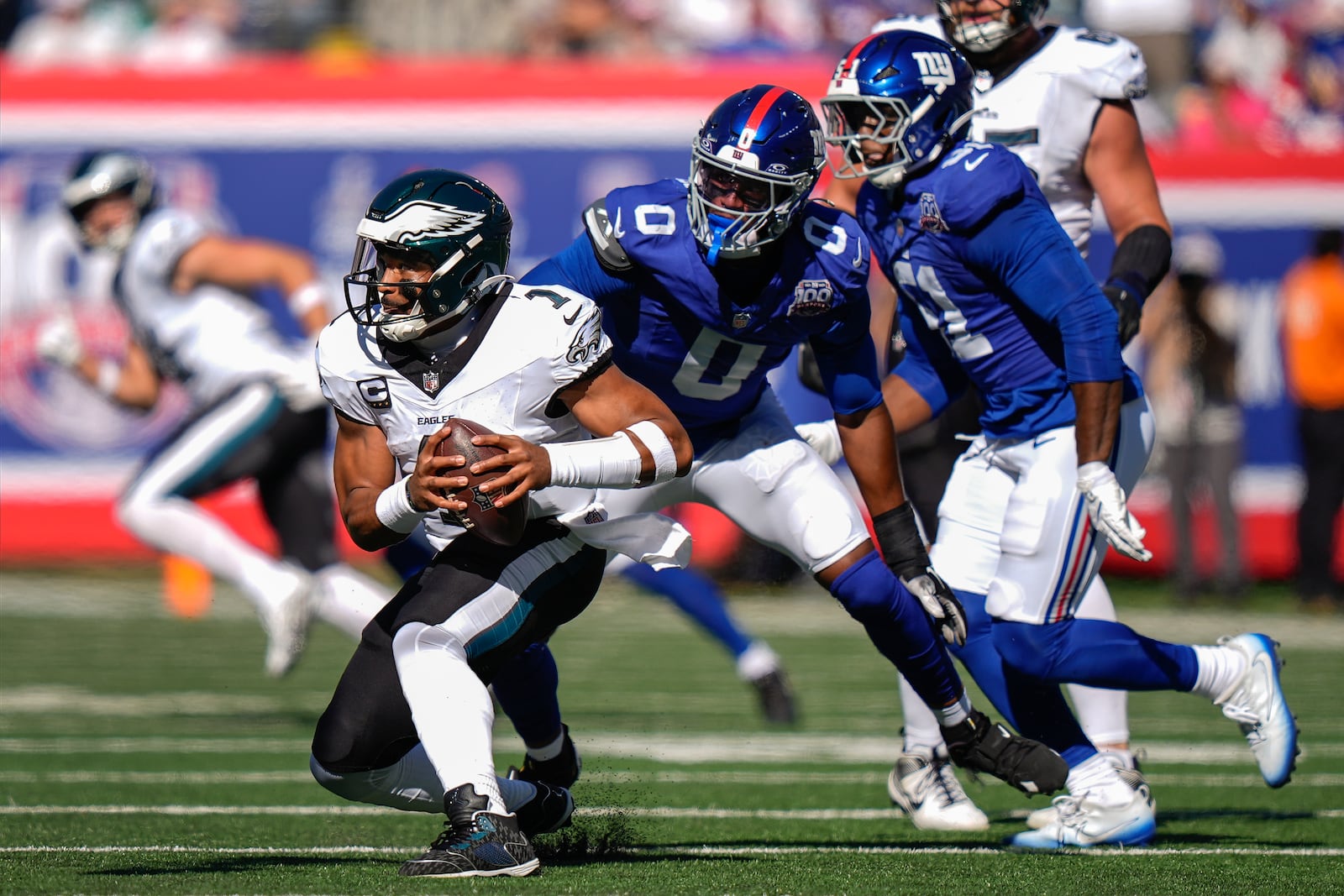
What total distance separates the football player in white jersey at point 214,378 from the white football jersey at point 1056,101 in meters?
2.77

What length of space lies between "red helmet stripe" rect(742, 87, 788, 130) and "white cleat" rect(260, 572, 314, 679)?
9.18 feet

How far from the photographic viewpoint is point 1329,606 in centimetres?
1060

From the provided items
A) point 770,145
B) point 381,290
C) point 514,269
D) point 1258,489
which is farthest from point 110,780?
point 1258,489

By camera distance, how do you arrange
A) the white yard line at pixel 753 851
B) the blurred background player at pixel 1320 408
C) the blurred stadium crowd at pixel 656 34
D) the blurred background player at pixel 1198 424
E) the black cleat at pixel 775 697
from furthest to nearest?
the blurred stadium crowd at pixel 656 34, the blurred background player at pixel 1198 424, the blurred background player at pixel 1320 408, the black cleat at pixel 775 697, the white yard line at pixel 753 851

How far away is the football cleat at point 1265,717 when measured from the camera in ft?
14.5

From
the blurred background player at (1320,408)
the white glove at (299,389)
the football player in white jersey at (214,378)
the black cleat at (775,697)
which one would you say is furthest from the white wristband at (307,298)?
the blurred background player at (1320,408)

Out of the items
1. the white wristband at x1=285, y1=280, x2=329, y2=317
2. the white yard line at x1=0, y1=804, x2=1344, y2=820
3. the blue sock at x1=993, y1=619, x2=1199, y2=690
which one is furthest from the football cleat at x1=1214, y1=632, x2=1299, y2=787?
the white wristband at x1=285, y1=280, x2=329, y2=317

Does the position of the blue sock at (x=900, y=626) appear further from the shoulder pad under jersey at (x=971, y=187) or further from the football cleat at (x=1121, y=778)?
the shoulder pad under jersey at (x=971, y=187)

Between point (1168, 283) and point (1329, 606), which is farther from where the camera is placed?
point (1168, 283)

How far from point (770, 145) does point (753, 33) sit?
9739mm

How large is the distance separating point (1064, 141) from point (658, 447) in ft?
5.89

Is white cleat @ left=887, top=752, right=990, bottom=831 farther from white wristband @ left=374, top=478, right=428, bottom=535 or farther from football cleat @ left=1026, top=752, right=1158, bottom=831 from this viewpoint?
white wristband @ left=374, top=478, right=428, bottom=535

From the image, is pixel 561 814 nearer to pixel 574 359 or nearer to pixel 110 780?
pixel 574 359

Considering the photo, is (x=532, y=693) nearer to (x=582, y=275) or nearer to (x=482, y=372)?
(x=482, y=372)
